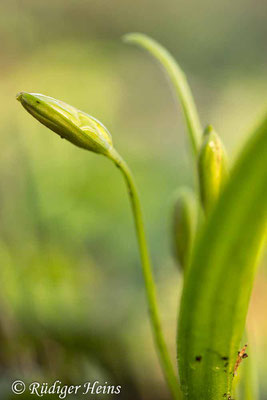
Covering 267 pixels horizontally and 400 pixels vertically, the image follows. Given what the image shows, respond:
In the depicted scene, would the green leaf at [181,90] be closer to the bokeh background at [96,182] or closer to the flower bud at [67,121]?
the flower bud at [67,121]

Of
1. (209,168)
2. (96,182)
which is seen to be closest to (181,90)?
(209,168)

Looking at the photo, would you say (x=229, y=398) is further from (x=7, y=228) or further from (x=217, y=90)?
(x=217, y=90)

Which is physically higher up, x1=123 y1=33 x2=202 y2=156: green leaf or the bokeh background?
x1=123 y1=33 x2=202 y2=156: green leaf

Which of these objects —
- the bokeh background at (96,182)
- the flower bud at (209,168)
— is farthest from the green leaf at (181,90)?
the bokeh background at (96,182)

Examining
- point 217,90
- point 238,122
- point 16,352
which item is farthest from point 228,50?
point 16,352

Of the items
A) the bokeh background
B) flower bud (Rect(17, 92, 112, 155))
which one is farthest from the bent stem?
the bokeh background

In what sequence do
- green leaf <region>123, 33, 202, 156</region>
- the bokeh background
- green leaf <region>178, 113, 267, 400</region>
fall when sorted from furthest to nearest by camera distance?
the bokeh background
green leaf <region>123, 33, 202, 156</region>
green leaf <region>178, 113, 267, 400</region>

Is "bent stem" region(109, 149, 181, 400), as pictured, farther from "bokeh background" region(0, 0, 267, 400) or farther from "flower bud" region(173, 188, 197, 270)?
"bokeh background" region(0, 0, 267, 400)

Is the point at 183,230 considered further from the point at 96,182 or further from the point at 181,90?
the point at 96,182
